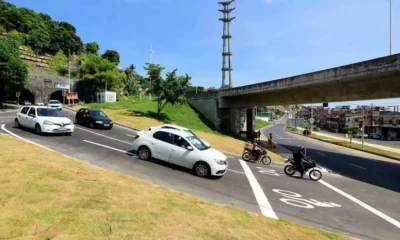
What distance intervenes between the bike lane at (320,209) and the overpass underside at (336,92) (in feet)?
36.2

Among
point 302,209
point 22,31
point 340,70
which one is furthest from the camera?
point 22,31

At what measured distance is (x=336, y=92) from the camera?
86.6 ft

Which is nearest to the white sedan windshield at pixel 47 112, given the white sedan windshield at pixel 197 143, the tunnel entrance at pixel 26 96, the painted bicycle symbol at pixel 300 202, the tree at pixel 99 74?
the white sedan windshield at pixel 197 143

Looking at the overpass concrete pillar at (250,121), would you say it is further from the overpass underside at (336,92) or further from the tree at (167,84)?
the tree at (167,84)

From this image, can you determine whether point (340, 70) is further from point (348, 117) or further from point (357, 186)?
point (348, 117)

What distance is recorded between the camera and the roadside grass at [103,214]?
4.64 m

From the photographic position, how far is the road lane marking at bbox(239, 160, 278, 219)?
30.7 ft

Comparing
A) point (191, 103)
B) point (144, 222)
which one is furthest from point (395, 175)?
point (191, 103)

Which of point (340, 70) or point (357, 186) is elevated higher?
point (340, 70)

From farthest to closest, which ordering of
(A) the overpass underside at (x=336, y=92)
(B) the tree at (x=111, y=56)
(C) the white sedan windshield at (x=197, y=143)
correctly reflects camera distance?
(B) the tree at (x=111, y=56)
(A) the overpass underside at (x=336, y=92)
(C) the white sedan windshield at (x=197, y=143)

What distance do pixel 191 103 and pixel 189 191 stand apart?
3883 cm

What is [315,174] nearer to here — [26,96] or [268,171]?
[268,171]

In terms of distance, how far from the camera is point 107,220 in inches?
200

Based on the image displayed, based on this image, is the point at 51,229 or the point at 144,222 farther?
the point at 144,222
